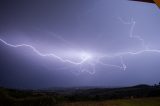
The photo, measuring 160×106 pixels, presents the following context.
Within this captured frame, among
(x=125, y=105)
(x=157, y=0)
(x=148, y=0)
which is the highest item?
(x=148, y=0)

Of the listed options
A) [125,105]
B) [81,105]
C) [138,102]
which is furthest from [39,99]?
[138,102]

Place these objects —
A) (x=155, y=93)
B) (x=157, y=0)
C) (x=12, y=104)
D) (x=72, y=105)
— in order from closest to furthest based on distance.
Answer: (x=157, y=0), (x=12, y=104), (x=72, y=105), (x=155, y=93)

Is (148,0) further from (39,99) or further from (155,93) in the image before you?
(155,93)

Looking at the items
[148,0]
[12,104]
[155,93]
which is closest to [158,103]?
[155,93]

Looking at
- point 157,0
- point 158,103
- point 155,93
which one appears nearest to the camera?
point 157,0

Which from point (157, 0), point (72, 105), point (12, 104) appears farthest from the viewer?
point (72, 105)

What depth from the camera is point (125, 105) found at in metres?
9.02

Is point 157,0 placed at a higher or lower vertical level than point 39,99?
higher

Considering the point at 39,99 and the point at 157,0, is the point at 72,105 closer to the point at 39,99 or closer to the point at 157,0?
the point at 39,99

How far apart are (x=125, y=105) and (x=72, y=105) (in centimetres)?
230

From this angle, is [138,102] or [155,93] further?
[155,93]

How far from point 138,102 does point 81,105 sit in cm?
273

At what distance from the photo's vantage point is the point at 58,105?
336 inches

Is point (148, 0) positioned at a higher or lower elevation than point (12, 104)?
higher
